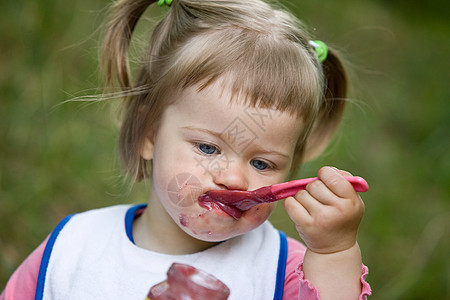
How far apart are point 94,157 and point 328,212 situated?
1.52 m

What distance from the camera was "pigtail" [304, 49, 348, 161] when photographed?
1541 mm

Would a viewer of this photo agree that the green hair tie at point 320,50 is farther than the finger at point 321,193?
Yes

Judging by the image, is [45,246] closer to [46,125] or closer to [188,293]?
[188,293]

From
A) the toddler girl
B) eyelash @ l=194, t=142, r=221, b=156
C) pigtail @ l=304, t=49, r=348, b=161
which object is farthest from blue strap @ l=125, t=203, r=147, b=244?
pigtail @ l=304, t=49, r=348, b=161

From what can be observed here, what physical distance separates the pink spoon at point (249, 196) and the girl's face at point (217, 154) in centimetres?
1

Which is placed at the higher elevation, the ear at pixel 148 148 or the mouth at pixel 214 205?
A: the mouth at pixel 214 205

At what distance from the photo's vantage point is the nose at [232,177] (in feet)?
3.70

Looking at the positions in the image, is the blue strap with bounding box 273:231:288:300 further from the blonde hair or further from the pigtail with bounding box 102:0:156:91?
the pigtail with bounding box 102:0:156:91

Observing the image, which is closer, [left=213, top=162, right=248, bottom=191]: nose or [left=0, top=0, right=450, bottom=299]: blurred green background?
[left=213, top=162, right=248, bottom=191]: nose

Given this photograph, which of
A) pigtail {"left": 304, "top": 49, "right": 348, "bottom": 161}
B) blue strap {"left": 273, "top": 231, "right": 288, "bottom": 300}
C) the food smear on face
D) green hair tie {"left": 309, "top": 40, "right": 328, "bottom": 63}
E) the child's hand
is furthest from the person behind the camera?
pigtail {"left": 304, "top": 49, "right": 348, "bottom": 161}

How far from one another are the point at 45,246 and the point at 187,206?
0.44 meters

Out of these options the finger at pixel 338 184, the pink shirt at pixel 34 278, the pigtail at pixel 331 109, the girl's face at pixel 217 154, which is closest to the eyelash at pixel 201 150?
the girl's face at pixel 217 154

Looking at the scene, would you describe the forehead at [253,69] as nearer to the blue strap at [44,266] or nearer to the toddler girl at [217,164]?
the toddler girl at [217,164]

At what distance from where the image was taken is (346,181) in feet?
3.45
